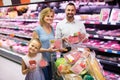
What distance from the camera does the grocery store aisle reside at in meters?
5.31

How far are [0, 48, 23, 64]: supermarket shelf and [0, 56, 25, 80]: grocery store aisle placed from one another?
0.12 metres

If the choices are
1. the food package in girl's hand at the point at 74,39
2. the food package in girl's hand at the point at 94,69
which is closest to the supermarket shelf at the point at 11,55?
the food package in girl's hand at the point at 74,39

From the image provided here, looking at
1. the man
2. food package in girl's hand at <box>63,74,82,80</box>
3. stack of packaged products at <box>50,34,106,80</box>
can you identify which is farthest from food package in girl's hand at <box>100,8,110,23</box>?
food package in girl's hand at <box>63,74,82,80</box>

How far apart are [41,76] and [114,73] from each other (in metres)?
2.55

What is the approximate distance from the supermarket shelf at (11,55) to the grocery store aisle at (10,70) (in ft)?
0.41

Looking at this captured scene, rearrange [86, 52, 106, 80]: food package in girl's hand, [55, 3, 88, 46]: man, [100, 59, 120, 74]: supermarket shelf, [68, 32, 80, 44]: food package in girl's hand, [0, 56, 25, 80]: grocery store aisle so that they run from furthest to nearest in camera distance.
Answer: [0, 56, 25, 80]: grocery store aisle → [100, 59, 120, 74]: supermarket shelf → [55, 3, 88, 46]: man → [68, 32, 80, 44]: food package in girl's hand → [86, 52, 106, 80]: food package in girl's hand

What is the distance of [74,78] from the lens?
5.38ft

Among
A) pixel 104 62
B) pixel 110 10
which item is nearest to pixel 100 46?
pixel 104 62

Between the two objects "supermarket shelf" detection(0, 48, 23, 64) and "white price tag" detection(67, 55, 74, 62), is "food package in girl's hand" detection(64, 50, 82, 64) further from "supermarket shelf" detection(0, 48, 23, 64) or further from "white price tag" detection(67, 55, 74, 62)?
"supermarket shelf" detection(0, 48, 23, 64)

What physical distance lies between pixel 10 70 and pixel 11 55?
110 cm

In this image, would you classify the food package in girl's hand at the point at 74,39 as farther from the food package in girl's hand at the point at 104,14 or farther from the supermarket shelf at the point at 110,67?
the supermarket shelf at the point at 110,67

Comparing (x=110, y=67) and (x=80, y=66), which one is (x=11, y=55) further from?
(x=80, y=66)

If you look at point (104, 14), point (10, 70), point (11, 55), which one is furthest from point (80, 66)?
point (11, 55)

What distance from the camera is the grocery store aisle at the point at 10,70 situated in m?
5.31
